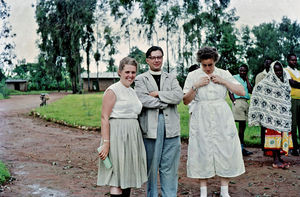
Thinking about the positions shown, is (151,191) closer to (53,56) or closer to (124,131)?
(124,131)

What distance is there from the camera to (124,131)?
311 cm

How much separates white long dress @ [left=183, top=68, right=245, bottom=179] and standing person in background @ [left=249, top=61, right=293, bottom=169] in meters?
1.94

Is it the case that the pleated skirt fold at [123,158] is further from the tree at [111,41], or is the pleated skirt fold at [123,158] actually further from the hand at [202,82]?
the tree at [111,41]

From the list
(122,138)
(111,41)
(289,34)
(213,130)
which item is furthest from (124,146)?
(289,34)

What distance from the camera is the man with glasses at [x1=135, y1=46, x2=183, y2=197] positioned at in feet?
11.1

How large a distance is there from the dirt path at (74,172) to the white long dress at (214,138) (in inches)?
24.5

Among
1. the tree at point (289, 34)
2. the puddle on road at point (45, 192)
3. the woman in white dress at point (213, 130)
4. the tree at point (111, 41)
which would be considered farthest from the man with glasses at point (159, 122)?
the tree at point (289, 34)

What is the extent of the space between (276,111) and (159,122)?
2.82 meters

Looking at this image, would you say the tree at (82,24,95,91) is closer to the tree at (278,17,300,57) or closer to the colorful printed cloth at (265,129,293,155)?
the tree at (278,17,300,57)

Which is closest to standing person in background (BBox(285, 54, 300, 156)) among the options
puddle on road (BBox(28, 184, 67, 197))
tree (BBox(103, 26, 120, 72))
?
puddle on road (BBox(28, 184, 67, 197))

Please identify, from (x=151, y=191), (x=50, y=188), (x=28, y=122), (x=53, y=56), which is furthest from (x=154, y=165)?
(x=53, y=56)

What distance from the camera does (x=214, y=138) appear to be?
3699 mm

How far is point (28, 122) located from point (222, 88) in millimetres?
11591

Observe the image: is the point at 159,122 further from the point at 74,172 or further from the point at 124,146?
the point at 74,172
